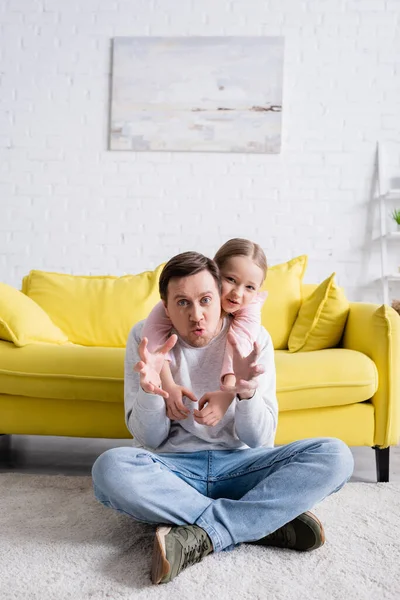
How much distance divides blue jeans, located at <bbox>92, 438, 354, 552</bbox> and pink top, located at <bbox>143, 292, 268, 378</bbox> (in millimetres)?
271

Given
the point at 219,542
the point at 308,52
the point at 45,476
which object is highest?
the point at 308,52

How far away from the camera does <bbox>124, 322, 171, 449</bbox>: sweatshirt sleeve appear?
1.54 meters

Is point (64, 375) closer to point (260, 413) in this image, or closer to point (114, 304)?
A: point (114, 304)

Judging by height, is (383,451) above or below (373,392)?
below

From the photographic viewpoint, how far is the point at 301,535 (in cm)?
152

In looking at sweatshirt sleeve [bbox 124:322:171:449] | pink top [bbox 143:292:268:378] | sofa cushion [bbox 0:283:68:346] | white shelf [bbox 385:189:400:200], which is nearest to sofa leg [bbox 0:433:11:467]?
sofa cushion [bbox 0:283:68:346]

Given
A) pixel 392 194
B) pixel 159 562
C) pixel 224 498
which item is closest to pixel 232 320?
pixel 224 498

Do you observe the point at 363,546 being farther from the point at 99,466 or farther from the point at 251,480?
the point at 99,466

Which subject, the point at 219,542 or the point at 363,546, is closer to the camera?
the point at 219,542

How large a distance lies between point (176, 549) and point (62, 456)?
1.34m

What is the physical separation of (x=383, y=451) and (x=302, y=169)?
2.03m

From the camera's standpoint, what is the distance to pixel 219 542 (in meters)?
1.46

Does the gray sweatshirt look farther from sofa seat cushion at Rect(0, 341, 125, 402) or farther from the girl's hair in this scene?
sofa seat cushion at Rect(0, 341, 125, 402)

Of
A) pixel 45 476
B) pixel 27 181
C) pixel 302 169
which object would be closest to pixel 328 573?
pixel 45 476
